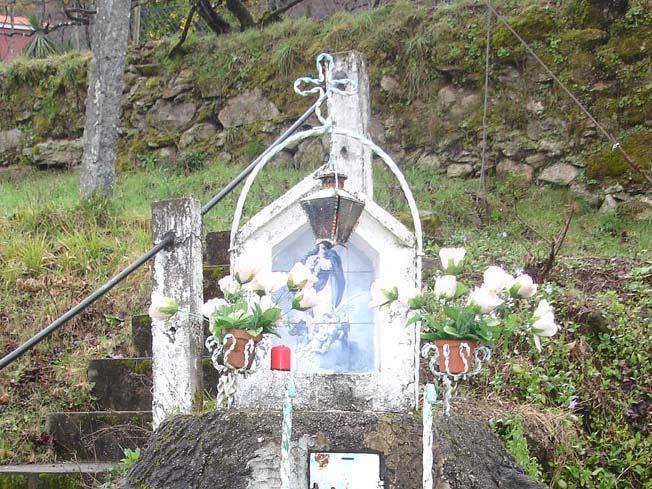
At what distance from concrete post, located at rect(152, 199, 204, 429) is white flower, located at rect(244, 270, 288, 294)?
805mm

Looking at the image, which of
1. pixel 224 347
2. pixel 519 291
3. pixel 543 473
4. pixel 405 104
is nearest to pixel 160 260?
pixel 224 347

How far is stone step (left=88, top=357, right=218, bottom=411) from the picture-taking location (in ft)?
15.2

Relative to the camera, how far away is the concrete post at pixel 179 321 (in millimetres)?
3695

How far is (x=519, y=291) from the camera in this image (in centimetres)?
291

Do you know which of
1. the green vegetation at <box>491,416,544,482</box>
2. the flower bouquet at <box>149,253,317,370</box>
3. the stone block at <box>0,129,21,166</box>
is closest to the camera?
the flower bouquet at <box>149,253,317,370</box>

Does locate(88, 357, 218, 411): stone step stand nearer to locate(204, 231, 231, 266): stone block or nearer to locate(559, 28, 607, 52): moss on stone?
Answer: locate(204, 231, 231, 266): stone block

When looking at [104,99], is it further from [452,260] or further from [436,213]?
[452,260]

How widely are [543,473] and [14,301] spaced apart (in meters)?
3.56

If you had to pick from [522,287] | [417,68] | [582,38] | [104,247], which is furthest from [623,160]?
[522,287]

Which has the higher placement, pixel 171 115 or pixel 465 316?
pixel 171 115

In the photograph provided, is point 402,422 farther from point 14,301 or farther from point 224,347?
point 14,301

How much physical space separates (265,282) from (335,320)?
606 millimetres

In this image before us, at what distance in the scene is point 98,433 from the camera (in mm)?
4414

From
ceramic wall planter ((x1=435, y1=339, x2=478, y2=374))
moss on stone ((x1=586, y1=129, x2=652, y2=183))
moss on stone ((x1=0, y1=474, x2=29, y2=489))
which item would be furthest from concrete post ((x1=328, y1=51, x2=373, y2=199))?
moss on stone ((x1=586, y1=129, x2=652, y2=183))
